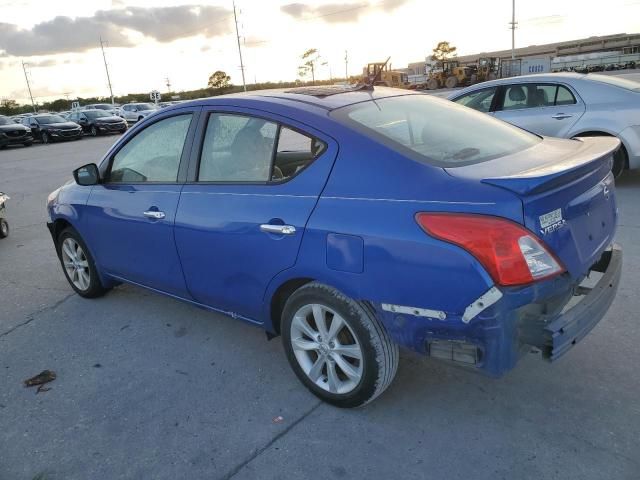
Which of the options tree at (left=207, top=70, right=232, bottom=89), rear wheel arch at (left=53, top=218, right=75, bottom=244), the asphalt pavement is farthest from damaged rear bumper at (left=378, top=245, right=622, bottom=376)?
tree at (left=207, top=70, right=232, bottom=89)

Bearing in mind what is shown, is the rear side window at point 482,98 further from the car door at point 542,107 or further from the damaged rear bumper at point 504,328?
the damaged rear bumper at point 504,328

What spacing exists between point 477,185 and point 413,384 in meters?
1.35

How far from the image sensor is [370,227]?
248cm

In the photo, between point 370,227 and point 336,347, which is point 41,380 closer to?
point 336,347

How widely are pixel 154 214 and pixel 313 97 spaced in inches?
52.4

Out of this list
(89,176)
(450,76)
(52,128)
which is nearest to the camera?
(89,176)

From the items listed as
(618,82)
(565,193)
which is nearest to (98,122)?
(618,82)

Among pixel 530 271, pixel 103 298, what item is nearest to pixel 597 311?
pixel 530 271

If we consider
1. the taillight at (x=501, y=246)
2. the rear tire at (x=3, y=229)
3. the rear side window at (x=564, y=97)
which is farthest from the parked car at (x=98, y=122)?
the taillight at (x=501, y=246)

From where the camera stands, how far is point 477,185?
233cm

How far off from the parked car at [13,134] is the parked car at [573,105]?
25205 mm

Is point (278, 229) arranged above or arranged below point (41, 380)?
above

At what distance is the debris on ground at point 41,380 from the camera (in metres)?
3.43

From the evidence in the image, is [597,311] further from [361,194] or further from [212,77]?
[212,77]
